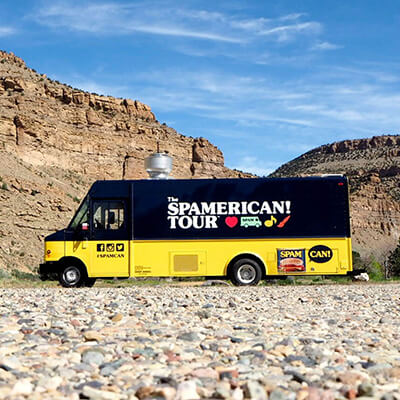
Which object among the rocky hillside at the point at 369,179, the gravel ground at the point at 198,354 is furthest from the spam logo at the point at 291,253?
A: the rocky hillside at the point at 369,179

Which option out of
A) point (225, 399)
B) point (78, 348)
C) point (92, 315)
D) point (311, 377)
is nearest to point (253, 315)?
point (92, 315)

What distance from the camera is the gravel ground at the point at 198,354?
355 cm

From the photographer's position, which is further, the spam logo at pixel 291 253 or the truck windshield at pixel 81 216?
the truck windshield at pixel 81 216

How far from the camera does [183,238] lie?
1636 centimetres

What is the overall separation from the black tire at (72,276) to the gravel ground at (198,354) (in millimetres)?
8137

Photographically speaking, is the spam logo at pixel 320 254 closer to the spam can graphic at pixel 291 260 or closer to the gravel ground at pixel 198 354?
the spam can graphic at pixel 291 260

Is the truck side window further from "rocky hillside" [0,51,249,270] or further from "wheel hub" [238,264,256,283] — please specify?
"rocky hillside" [0,51,249,270]

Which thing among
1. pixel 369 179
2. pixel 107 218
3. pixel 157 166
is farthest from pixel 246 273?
pixel 369 179

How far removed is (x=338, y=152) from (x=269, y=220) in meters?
111

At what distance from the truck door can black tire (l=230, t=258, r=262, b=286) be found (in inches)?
123

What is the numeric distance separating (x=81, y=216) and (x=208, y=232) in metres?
3.82

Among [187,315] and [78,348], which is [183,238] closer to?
[187,315]

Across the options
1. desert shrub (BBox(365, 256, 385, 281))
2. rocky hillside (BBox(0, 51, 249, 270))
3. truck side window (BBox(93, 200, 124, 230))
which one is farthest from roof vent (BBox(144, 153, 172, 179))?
rocky hillside (BBox(0, 51, 249, 270))

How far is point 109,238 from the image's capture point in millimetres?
16500
